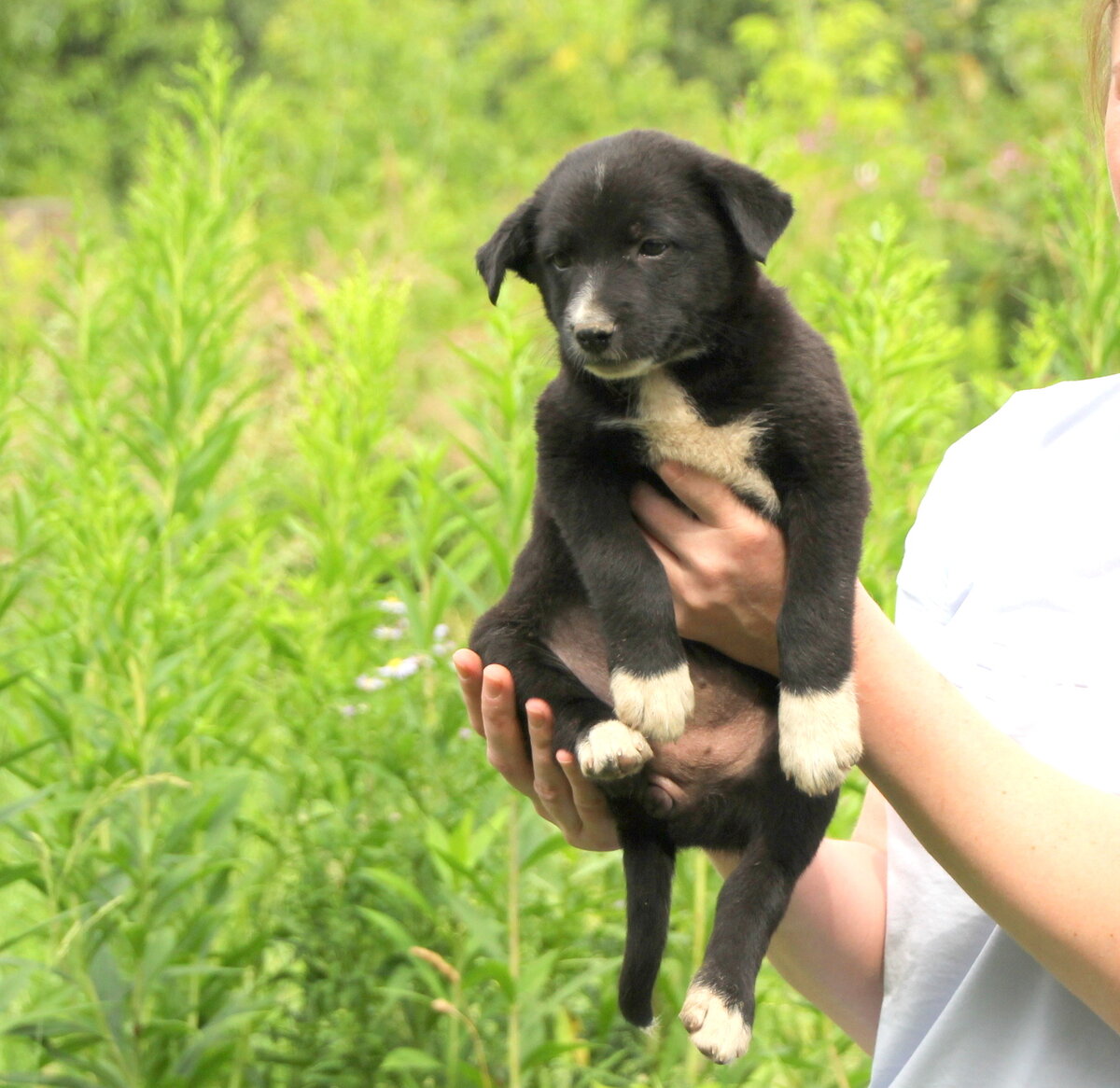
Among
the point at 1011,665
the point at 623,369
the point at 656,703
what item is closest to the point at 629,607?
the point at 656,703

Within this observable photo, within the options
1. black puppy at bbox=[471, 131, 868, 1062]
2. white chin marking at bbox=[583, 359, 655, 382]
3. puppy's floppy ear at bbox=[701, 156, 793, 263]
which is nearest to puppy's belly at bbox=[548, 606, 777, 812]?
black puppy at bbox=[471, 131, 868, 1062]

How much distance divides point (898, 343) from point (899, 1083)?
5.13ft

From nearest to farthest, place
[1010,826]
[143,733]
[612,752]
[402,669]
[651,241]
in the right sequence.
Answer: [1010,826]
[612,752]
[651,241]
[143,733]
[402,669]

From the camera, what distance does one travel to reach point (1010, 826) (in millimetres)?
1607

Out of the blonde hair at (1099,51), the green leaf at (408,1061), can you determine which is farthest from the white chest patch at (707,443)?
the green leaf at (408,1061)

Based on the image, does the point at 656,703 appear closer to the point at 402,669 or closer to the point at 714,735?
the point at 714,735

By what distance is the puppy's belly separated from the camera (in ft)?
6.79

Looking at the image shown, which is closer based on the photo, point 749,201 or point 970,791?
point 970,791

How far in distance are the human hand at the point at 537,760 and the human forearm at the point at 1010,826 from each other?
47cm

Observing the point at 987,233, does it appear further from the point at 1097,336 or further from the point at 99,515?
the point at 99,515

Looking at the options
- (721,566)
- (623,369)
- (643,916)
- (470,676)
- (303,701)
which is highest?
(623,369)

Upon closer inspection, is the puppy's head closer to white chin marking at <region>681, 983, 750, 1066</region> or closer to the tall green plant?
white chin marking at <region>681, 983, 750, 1066</region>

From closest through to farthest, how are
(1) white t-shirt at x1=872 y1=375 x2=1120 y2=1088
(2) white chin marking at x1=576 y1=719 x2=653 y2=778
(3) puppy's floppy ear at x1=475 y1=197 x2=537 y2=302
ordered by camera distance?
1. (1) white t-shirt at x1=872 y1=375 x2=1120 y2=1088
2. (2) white chin marking at x1=576 y1=719 x2=653 y2=778
3. (3) puppy's floppy ear at x1=475 y1=197 x2=537 y2=302

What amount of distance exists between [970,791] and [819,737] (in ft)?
0.96
